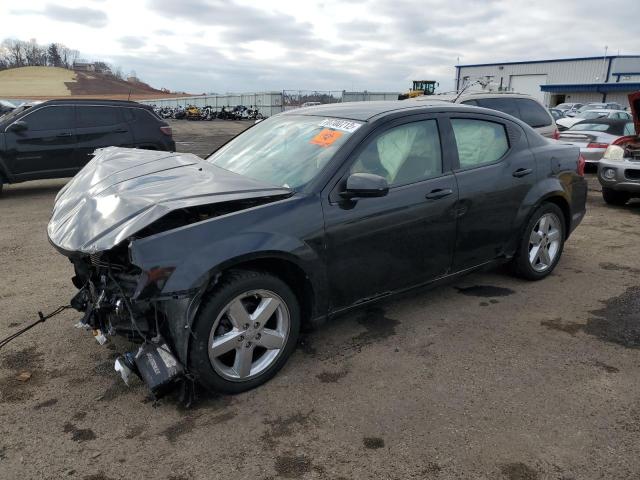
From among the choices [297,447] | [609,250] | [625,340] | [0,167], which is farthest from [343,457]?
[0,167]

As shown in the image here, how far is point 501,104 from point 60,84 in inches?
3497

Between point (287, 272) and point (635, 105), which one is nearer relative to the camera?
point (287, 272)

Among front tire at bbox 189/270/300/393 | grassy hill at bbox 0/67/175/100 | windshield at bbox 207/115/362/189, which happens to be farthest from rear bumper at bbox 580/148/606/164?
grassy hill at bbox 0/67/175/100

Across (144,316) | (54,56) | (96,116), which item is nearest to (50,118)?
(96,116)

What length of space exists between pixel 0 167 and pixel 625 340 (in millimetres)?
9784

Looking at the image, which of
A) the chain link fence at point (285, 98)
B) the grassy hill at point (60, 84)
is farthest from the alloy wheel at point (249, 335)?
the grassy hill at point (60, 84)

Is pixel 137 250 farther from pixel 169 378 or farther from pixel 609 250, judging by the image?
pixel 609 250

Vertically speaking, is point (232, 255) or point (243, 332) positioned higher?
point (232, 255)

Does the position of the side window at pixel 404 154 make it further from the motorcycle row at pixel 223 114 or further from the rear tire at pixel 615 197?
the motorcycle row at pixel 223 114

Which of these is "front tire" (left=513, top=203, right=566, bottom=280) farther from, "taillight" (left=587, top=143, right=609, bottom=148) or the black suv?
the black suv

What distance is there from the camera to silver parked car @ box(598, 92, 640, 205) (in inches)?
307

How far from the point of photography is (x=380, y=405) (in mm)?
2916

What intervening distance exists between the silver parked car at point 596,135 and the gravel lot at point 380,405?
8109 millimetres

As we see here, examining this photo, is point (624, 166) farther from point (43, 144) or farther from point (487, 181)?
point (43, 144)
